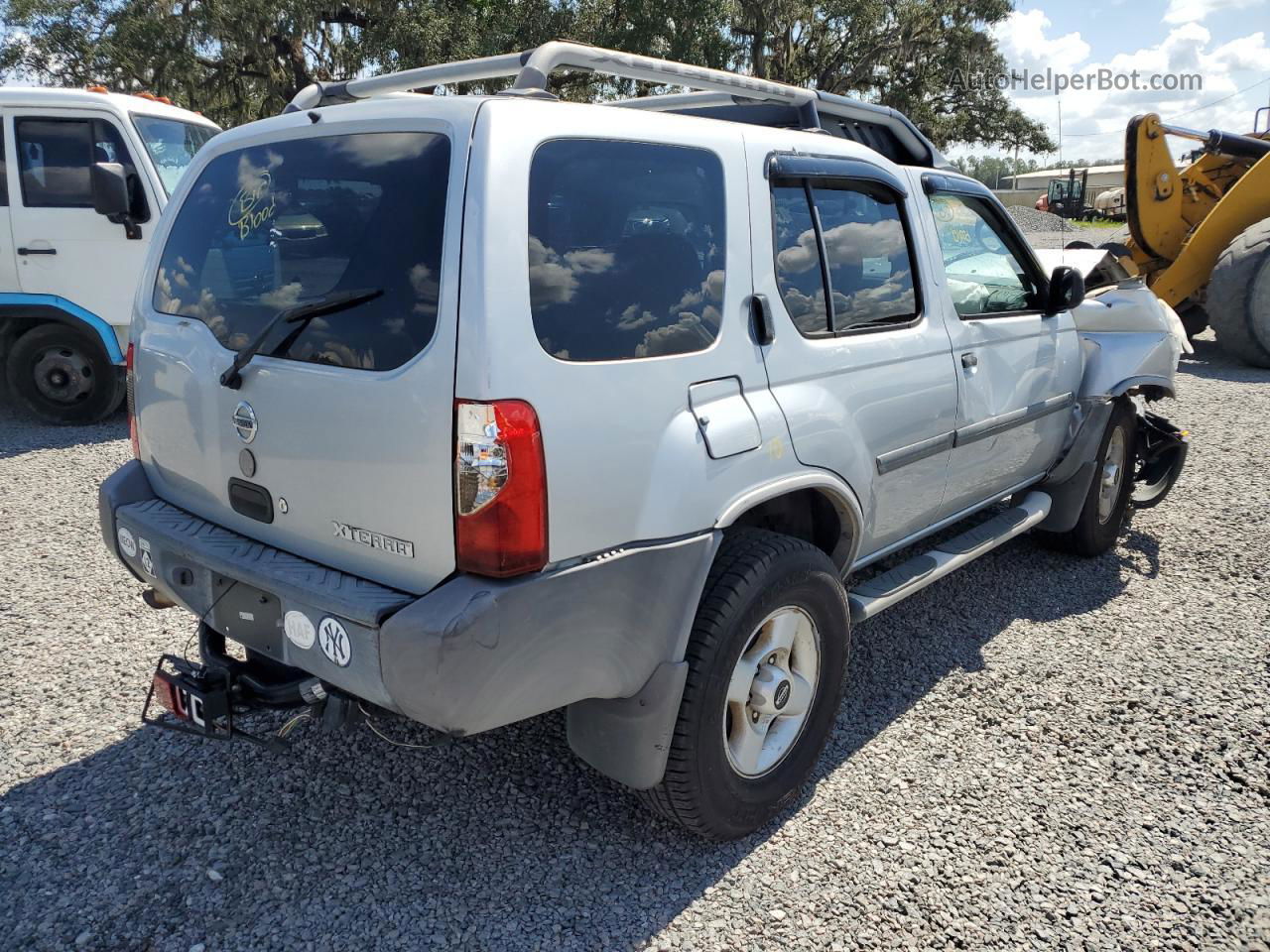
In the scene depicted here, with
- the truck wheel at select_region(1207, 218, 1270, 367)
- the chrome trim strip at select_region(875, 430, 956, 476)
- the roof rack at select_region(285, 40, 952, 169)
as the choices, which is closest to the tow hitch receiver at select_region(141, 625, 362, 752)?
the roof rack at select_region(285, 40, 952, 169)

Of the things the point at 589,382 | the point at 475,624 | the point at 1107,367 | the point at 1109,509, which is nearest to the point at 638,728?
the point at 475,624

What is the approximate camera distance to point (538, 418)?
7.23 feet

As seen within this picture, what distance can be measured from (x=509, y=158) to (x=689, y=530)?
3.29 feet

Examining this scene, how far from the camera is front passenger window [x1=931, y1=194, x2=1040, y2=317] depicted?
3811mm

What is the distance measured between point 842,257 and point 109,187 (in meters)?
5.70

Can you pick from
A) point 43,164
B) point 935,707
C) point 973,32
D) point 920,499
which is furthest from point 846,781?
point 973,32

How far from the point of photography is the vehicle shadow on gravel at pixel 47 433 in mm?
7145

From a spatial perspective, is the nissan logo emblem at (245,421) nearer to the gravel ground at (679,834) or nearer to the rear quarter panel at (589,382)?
the rear quarter panel at (589,382)

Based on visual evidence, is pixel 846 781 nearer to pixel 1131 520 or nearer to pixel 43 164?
pixel 1131 520

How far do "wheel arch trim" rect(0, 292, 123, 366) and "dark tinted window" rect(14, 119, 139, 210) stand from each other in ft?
2.25

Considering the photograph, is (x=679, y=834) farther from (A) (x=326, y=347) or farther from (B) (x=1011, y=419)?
(B) (x=1011, y=419)

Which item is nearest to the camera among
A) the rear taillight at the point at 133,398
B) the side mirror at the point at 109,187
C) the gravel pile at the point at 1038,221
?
the rear taillight at the point at 133,398

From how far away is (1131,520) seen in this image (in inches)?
232

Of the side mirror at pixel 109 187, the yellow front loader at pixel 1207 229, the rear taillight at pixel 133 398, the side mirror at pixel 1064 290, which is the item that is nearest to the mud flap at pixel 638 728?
the rear taillight at pixel 133 398
